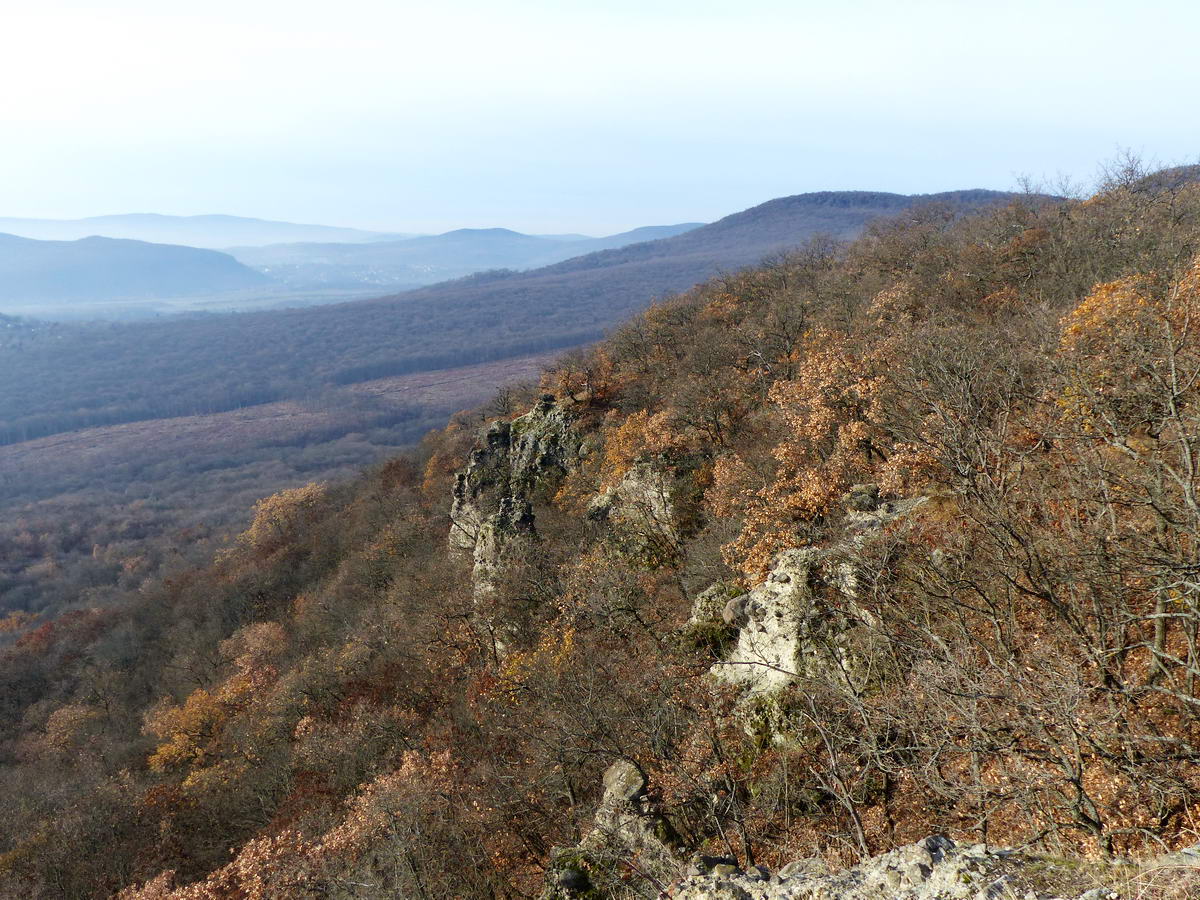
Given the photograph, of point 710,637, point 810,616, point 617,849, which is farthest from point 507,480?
point 617,849

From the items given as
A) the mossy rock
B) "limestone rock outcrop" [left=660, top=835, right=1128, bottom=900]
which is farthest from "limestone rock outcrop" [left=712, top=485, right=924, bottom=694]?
"limestone rock outcrop" [left=660, top=835, right=1128, bottom=900]

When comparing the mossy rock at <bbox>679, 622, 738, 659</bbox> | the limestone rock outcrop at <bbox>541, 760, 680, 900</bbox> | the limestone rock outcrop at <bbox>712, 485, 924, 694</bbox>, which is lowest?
the limestone rock outcrop at <bbox>541, 760, 680, 900</bbox>

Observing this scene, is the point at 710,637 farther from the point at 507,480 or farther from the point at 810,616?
the point at 507,480

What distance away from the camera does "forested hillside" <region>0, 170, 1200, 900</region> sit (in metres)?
9.91

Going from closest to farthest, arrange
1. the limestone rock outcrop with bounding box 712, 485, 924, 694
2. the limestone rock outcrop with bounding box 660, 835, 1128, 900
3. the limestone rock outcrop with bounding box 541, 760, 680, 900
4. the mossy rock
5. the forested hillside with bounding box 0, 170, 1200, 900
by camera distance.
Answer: the limestone rock outcrop with bounding box 660, 835, 1128, 900, the forested hillside with bounding box 0, 170, 1200, 900, the limestone rock outcrop with bounding box 541, 760, 680, 900, the limestone rock outcrop with bounding box 712, 485, 924, 694, the mossy rock

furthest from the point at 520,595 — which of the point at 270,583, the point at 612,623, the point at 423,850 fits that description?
the point at 270,583

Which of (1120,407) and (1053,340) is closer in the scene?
(1120,407)

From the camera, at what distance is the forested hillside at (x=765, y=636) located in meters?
9.91

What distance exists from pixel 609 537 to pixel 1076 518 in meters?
25.2

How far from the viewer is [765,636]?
1823 cm

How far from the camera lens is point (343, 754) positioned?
99.1ft

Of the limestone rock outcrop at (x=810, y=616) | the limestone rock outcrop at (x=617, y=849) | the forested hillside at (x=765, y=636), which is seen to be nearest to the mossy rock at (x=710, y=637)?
the forested hillside at (x=765, y=636)

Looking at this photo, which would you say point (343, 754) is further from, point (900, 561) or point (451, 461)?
point (451, 461)

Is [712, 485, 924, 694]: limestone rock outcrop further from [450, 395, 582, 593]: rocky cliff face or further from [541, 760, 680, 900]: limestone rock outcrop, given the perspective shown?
[450, 395, 582, 593]: rocky cliff face
